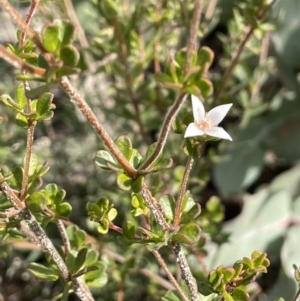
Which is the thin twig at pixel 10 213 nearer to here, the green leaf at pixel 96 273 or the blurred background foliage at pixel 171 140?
the green leaf at pixel 96 273

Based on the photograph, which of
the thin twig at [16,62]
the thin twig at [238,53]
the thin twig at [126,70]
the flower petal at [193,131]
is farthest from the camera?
the thin twig at [126,70]

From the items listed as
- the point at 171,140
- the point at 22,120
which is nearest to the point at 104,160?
the point at 22,120

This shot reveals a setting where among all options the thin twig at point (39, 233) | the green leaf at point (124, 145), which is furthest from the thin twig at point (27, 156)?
the green leaf at point (124, 145)

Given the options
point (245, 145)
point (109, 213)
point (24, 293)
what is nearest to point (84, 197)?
point (24, 293)

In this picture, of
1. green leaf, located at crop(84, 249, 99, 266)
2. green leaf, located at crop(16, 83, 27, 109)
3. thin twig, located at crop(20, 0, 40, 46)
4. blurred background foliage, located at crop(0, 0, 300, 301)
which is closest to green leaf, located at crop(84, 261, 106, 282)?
green leaf, located at crop(84, 249, 99, 266)

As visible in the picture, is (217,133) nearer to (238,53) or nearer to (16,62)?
(16,62)

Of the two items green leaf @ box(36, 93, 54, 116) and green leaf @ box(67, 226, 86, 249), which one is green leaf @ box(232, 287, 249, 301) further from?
green leaf @ box(36, 93, 54, 116)
